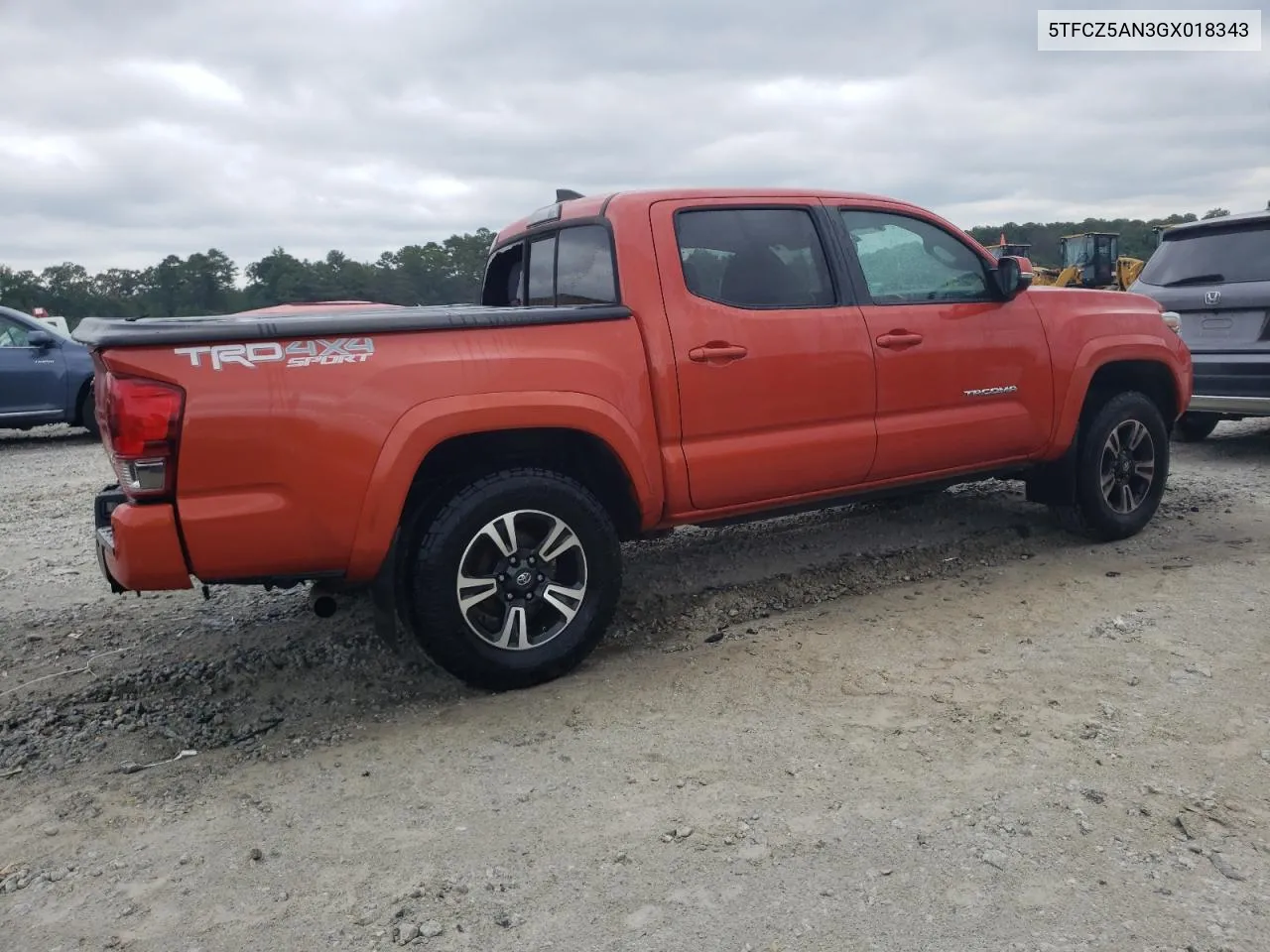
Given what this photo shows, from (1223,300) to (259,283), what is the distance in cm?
1217

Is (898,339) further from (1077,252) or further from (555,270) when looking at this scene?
(1077,252)

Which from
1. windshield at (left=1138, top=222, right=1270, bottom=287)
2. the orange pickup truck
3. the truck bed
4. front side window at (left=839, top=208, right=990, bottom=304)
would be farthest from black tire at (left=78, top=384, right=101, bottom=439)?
windshield at (left=1138, top=222, right=1270, bottom=287)

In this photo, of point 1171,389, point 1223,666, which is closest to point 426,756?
point 1223,666

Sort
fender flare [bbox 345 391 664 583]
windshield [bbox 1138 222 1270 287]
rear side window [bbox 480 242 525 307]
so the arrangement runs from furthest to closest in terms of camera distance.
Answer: windshield [bbox 1138 222 1270 287], rear side window [bbox 480 242 525 307], fender flare [bbox 345 391 664 583]

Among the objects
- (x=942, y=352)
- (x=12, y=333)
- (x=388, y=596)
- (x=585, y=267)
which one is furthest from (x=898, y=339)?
(x=12, y=333)

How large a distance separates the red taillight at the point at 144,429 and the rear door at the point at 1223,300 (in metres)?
6.99

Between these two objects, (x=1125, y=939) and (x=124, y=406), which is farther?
(x=124, y=406)

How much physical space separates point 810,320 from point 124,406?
263cm

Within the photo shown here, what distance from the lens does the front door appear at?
4418mm

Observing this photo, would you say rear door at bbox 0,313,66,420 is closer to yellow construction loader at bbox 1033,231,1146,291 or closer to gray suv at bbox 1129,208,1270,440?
gray suv at bbox 1129,208,1270,440

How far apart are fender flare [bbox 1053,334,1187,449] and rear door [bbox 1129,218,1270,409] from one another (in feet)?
7.76

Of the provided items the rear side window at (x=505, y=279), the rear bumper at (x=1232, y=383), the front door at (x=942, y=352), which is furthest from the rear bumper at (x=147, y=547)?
the rear bumper at (x=1232, y=383)

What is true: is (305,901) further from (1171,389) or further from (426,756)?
(1171,389)

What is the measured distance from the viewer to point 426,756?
3133mm
